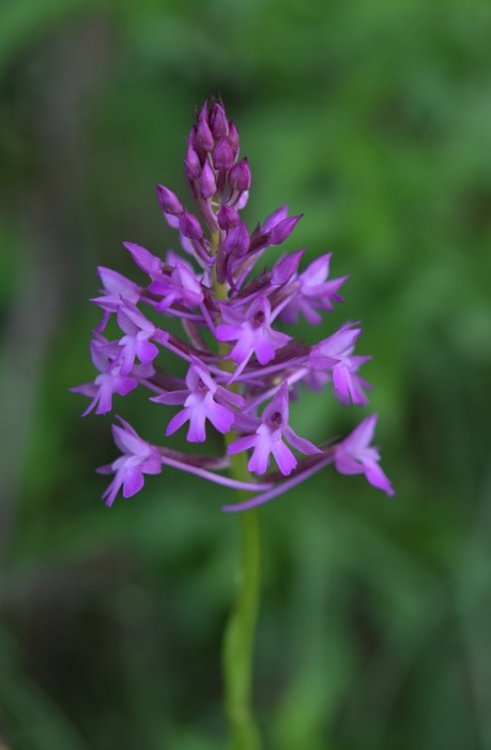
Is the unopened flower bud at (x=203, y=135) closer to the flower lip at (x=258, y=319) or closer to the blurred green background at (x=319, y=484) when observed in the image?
the flower lip at (x=258, y=319)

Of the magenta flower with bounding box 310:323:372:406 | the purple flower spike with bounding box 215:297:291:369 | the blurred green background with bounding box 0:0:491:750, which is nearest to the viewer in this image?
the purple flower spike with bounding box 215:297:291:369

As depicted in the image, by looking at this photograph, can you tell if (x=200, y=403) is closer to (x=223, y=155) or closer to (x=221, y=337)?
(x=221, y=337)

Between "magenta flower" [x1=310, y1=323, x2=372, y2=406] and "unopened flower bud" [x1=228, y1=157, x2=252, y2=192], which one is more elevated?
"unopened flower bud" [x1=228, y1=157, x2=252, y2=192]

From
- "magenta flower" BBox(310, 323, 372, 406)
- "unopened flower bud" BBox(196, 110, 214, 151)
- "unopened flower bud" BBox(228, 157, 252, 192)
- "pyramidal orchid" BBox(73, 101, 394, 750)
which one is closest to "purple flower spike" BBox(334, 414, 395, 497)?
"pyramidal orchid" BBox(73, 101, 394, 750)

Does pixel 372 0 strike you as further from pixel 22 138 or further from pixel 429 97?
pixel 22 138

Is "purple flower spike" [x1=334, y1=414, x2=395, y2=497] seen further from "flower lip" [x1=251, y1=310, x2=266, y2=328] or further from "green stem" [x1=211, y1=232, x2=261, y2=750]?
"flower lip" [x1=251, y1=310, x2=266, y2=328]

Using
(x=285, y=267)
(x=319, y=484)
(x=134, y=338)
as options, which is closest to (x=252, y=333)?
(x=285, y=267)

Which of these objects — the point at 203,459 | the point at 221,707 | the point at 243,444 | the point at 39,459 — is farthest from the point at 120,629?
the point at 243,444
